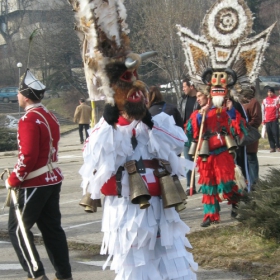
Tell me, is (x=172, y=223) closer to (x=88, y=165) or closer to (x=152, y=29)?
(x=88, y=165)

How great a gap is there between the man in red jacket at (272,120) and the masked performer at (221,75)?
26.5 ft

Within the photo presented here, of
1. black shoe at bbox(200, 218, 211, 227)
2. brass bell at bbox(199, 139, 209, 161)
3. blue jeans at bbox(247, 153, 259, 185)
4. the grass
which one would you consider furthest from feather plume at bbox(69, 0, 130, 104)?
blue jeans at bbox(247, 153, 259, 185)

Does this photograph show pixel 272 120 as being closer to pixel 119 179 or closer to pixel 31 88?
pixel 31 88

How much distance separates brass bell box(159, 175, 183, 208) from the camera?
14.8 ft

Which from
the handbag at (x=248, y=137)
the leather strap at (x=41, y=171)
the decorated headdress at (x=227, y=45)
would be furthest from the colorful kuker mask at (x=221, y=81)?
the leather strap at (x=41, y=171)

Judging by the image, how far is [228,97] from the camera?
7910mm

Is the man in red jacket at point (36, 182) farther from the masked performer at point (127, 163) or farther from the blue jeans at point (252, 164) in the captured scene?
the blue jeans at point (252, 164)

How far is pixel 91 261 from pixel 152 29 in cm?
2826

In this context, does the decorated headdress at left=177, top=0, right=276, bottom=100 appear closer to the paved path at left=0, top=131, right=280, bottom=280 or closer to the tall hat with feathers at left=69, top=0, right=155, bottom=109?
the paved path at left=0, top=131, right=280, bottom=280

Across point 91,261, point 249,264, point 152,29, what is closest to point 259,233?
point 249,264

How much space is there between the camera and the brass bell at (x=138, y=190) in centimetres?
442

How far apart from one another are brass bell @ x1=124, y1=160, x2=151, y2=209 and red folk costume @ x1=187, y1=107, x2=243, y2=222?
Answer: 3.20 metres

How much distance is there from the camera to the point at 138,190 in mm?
4422

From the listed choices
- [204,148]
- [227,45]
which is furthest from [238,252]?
[227,45]
